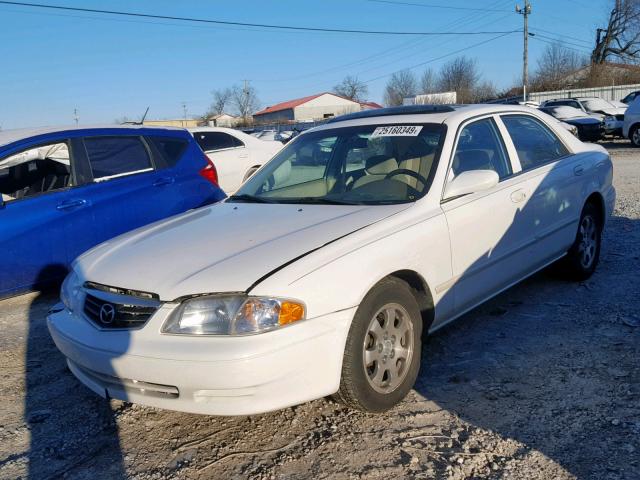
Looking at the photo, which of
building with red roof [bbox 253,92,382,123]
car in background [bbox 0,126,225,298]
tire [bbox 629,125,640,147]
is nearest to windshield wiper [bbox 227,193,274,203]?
car in background [bbox 0,126,225,298]

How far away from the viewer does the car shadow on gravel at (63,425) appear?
2846mm

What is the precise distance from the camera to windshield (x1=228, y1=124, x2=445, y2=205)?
376 cm

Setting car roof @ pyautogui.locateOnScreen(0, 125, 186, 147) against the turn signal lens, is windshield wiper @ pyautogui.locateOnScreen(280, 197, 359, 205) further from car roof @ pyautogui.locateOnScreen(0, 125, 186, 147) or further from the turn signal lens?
car roof @ pyautogui.locateOnScreen(0, 125, 186, 147)

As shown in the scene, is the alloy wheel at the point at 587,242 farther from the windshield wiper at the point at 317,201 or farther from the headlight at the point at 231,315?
the headlight at the point at 231,315

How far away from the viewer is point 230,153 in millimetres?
9859

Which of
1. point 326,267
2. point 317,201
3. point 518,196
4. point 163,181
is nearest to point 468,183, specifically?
point 518,196

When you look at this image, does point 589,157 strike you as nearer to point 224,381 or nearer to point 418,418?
point 418,418

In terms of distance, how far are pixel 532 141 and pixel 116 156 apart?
149 inches

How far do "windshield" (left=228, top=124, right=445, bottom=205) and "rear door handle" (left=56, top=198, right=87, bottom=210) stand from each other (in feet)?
5.77

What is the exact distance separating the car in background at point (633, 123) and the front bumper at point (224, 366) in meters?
18.0

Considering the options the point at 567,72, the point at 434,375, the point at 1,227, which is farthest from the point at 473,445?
the point at 567,72

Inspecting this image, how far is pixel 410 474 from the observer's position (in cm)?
264

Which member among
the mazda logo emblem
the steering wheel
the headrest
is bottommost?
the mazda logo emblem

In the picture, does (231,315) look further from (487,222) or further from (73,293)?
(487,222)
